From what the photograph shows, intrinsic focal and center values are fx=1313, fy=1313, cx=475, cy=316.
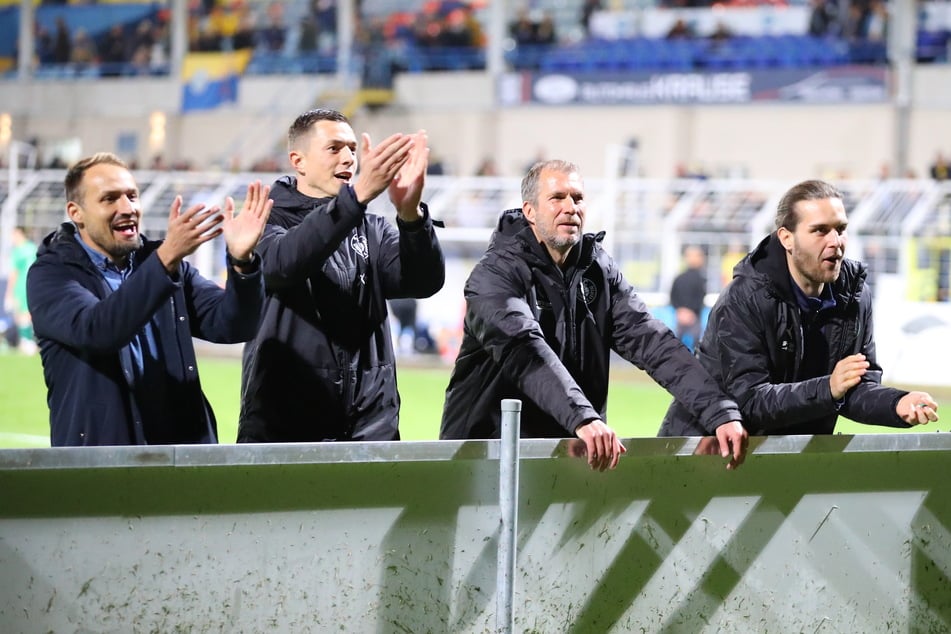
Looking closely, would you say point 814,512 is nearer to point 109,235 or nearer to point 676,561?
point 676,561

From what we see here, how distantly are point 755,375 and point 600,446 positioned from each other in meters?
0.88

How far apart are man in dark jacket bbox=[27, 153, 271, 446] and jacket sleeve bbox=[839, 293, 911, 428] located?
1.91 metres

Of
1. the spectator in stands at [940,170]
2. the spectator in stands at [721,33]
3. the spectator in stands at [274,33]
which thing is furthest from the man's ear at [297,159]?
the spectator in stands at [274,33]

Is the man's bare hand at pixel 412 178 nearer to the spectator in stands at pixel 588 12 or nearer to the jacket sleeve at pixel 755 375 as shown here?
the jacket sleeve at pixel 755 375

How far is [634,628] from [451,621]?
0.56 meters

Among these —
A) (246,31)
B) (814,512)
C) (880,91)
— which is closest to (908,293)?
(880,91)

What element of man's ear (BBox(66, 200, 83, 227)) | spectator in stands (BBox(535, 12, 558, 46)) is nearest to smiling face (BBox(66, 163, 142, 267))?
man's ear (BBox(66, 200, 83, 227))

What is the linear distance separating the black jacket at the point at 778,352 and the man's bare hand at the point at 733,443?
0.35 meters

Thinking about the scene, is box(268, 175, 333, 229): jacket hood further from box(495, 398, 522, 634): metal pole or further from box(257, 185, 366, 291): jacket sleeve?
box(495, 398, 522, 634): metal pole

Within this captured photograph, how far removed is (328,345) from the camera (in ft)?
13.8

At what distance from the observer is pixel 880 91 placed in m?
25.5

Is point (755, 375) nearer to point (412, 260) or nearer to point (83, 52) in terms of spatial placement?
point (412, 260)

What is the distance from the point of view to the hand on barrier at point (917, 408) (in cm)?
400

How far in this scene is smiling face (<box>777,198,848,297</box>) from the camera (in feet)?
14.0
